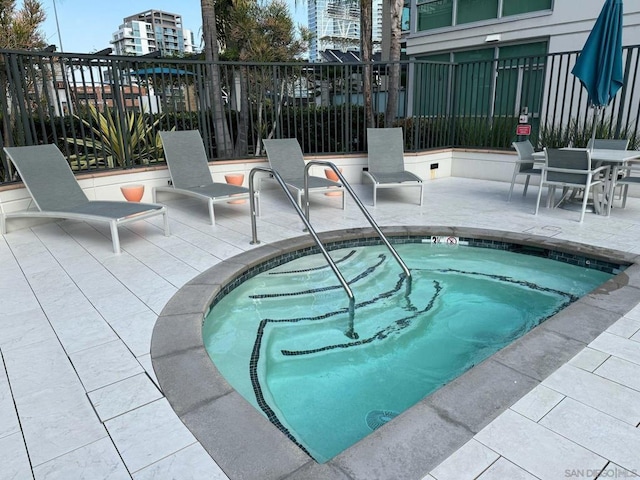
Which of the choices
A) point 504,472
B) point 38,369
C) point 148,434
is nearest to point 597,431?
point 504,472

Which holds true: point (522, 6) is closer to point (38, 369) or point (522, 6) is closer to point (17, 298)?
point (17, 298)

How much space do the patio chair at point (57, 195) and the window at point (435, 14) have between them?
39.4 ft

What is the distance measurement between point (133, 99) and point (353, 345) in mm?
5650

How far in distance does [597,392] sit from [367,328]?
1.66m

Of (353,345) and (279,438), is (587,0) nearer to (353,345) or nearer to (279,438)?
(353,345)

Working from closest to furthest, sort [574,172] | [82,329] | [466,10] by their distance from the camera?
[82,329], [574,172], [466,10]

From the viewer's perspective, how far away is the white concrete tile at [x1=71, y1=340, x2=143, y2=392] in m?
2.37

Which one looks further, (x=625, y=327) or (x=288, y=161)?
(x=288, y=161)

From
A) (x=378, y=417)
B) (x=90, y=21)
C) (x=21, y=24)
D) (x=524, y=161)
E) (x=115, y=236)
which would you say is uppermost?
(x=90, y=21)

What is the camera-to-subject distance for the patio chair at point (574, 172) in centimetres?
530

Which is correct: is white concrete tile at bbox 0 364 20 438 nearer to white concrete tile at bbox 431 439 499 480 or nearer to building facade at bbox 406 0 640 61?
white concrete tile at bbox 431 439 499 480

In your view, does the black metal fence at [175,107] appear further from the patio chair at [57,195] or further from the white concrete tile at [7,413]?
the white concrete tile at [7,413]

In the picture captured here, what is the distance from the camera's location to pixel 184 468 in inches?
68.6

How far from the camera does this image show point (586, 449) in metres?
1.80
